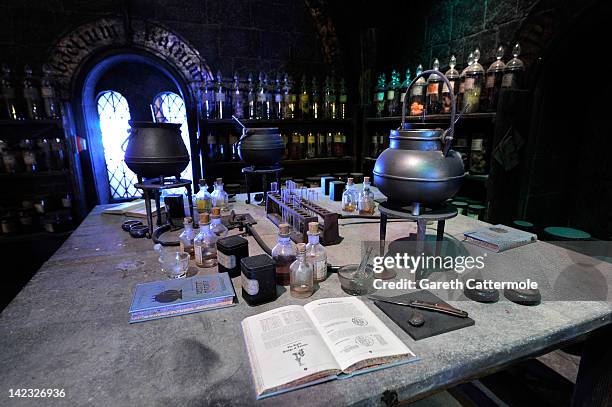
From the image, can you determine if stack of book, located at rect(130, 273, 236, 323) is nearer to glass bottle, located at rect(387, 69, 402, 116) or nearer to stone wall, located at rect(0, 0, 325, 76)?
glass bottle, located at rect(387, 69, 402, 116)

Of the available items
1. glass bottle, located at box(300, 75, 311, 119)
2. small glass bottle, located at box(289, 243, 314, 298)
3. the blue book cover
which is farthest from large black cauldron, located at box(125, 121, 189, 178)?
glass bottle, located at box(300, 75, 311, 119)

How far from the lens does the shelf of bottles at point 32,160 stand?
123 inches

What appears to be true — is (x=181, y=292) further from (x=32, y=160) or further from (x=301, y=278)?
(x=32, y=160)

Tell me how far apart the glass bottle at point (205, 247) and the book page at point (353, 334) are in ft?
1.90

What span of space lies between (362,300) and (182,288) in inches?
26.0

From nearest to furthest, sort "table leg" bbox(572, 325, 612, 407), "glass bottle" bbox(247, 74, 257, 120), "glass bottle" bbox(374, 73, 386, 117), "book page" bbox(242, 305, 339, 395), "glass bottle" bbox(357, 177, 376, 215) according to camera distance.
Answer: "book page" bbox(242, 305, 339, 395) < "table leg" bbox(572, 325, 612, 407) < "glass bottle" bbox(357, 177, 376, 215) < "glass bottle" bbox(247, 74, 257, 120) < "glass bottle" bbox(374, 73, 386, 117)

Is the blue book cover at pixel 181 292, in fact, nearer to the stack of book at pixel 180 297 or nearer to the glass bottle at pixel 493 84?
the stack of book at pixel 180 297

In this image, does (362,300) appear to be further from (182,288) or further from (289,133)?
(289,133)

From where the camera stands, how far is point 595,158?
9.34 ft

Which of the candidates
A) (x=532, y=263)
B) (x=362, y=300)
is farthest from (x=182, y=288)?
(x=532, y=263)

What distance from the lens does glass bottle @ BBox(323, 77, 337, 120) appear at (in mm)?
4113

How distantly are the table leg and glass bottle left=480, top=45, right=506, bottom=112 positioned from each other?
6.48ft

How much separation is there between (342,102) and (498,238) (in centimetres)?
292

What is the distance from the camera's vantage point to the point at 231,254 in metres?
1.34
